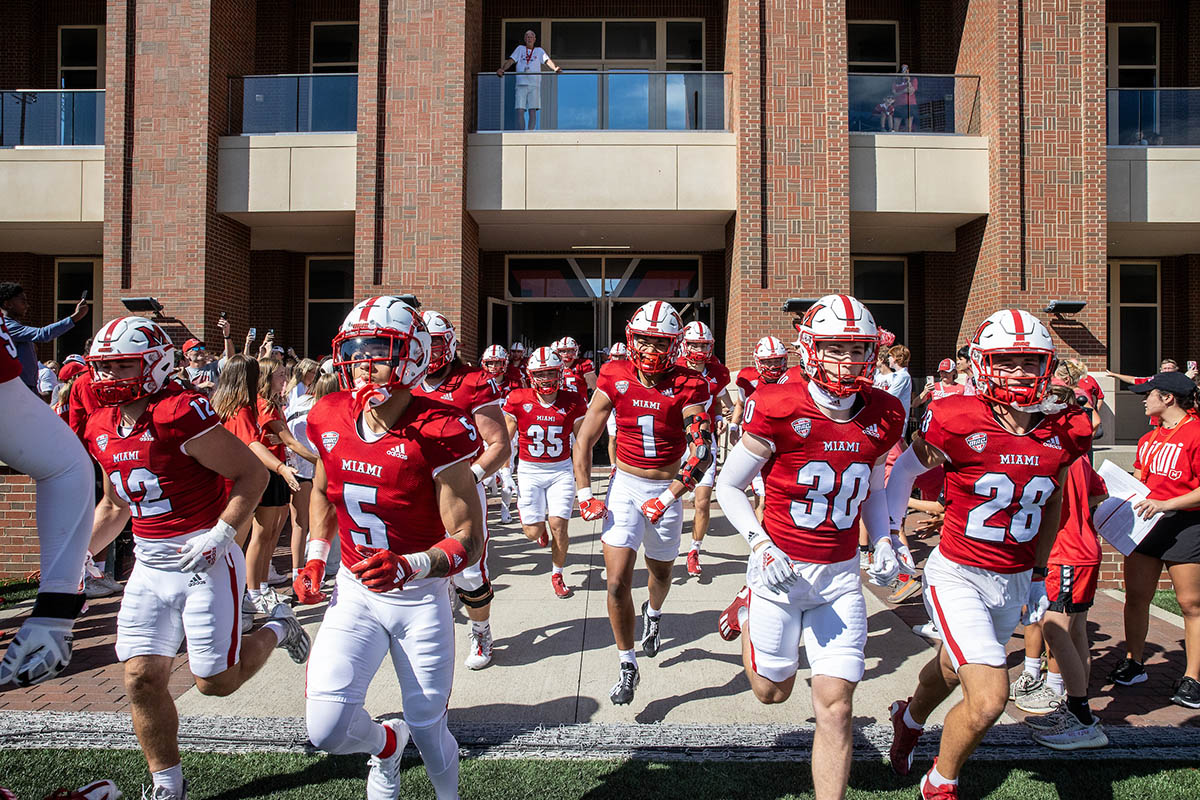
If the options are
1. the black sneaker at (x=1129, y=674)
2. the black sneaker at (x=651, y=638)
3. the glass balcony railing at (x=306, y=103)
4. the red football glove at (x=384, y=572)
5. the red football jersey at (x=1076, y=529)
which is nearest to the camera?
the red football glove at (x=384, y=572)

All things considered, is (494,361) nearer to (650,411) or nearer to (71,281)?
(650,411)

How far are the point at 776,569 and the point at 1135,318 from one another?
750 inches

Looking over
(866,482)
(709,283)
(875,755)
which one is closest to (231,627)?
(866,482)

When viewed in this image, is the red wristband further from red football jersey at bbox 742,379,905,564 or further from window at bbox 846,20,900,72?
window at bbox 846,20,900,72

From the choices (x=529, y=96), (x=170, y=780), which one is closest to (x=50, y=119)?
(x=529, y=96)

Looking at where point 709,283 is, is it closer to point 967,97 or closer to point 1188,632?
point 967,97

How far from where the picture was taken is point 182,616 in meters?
3.72

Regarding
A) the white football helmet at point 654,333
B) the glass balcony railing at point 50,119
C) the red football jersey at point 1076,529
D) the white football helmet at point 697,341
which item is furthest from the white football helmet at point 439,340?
the glass balcony railing at point 50,119

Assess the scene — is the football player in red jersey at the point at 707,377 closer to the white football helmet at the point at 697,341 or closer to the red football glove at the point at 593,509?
the white football helmet at the point at 697,341

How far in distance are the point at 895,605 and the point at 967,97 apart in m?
12.3

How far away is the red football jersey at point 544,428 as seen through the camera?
751 centimetres

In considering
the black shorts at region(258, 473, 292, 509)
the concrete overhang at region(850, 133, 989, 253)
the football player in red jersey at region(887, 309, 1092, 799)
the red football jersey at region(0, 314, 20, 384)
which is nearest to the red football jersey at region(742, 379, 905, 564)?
the football player in red jersey at region(887, 309, 1092, 799)

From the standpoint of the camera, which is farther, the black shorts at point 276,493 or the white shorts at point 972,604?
the black shorts at point 276,493

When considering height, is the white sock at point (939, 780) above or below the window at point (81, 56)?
below
